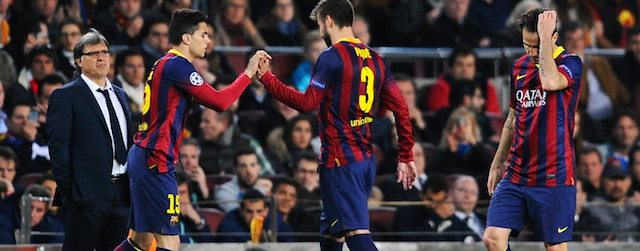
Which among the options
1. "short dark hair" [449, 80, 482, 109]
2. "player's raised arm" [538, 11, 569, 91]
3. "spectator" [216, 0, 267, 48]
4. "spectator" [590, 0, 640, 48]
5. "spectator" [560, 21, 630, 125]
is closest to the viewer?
"player's raised arm" [538, 11, 569, 91]

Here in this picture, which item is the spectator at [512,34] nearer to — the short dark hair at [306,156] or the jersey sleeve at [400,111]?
the short dark hair at [306,156]

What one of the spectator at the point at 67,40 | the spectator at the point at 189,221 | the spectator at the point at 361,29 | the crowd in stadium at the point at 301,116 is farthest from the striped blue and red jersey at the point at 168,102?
the spectator at the point at 361,29

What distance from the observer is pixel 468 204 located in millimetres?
11242

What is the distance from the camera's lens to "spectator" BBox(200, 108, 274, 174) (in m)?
11.9

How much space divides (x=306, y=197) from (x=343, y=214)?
Result: 3.61 m

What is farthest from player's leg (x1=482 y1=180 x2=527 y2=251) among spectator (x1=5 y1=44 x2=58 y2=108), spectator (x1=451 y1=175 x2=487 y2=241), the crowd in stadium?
spectator (x1=5 y1=44 x2=58 y2=108)

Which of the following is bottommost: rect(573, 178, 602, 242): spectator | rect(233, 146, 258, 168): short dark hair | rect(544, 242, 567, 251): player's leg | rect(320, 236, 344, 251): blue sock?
rect(573, 178, 602, 242): spectator

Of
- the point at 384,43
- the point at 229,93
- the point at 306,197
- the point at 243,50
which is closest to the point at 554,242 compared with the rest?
the point at 229,93

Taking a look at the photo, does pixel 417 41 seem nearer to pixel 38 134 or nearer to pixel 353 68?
pixel 38 134

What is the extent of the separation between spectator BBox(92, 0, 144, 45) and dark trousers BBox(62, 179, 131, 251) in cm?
501

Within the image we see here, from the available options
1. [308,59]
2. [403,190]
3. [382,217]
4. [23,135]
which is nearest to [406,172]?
[382,217]

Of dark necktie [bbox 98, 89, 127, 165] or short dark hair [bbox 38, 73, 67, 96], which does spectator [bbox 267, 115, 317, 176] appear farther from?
dark necktie [bbox 98, 89, 127, 165]

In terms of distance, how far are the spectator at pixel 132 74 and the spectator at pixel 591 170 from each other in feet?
15.2

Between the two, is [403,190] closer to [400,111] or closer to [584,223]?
[584,223]
